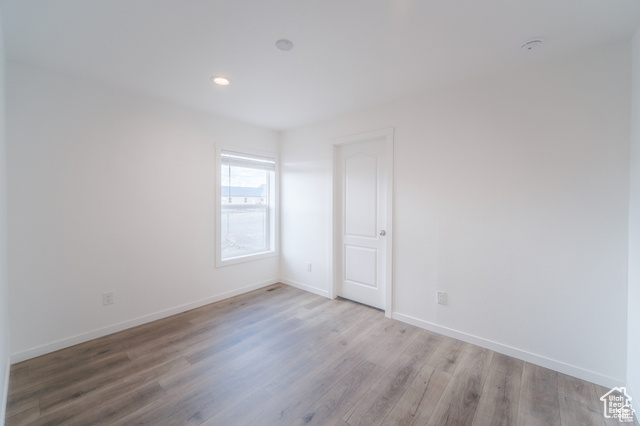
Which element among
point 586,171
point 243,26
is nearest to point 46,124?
point 243,26

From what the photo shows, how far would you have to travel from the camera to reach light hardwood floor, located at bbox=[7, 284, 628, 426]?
161 centimetres

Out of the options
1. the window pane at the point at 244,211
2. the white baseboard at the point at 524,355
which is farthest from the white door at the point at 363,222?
the window pane at the point at 244,211

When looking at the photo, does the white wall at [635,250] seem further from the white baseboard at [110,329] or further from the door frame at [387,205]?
the white baseboard at [110,329]

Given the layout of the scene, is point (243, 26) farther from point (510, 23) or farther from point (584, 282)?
point (584, 282)

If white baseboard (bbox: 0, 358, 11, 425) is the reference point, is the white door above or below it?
above

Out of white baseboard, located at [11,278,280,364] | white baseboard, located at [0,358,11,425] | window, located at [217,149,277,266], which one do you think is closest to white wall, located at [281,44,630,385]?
window, located at [217,149,277,266]

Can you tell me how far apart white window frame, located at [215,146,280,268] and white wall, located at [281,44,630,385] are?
1764 millimetres

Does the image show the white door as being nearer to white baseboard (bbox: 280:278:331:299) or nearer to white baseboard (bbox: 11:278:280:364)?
white baseboard (bbox: 280:278:331:299)

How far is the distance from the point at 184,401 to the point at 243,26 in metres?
2.48

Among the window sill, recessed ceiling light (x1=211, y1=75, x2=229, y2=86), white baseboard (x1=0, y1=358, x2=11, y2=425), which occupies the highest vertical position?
recessed ceiling light (x1=211, y1=75, x2=229, y2=86)

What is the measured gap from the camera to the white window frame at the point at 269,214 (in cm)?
339

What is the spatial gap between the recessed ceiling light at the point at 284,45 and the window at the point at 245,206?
1.86 m

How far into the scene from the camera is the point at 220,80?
2.40 meters

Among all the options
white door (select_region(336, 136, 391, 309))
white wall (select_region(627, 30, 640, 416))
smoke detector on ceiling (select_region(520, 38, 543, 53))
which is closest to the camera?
white wall (select_region(627, 30, 640, 416))
